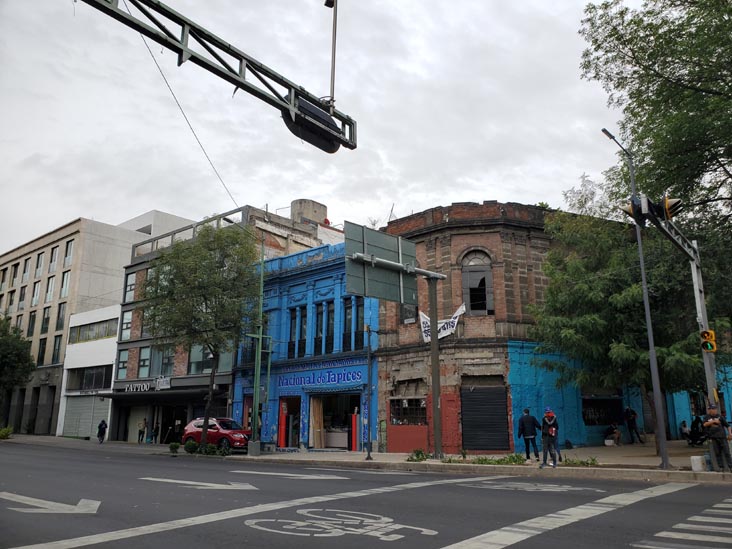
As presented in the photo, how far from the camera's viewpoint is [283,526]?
745cm

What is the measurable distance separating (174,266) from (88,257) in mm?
24814

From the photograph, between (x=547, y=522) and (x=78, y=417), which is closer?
(x=547, y=522)

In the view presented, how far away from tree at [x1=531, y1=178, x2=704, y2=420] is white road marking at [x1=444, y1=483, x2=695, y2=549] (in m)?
9.02

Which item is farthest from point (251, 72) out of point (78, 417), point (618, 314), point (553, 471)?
point (78, 417)

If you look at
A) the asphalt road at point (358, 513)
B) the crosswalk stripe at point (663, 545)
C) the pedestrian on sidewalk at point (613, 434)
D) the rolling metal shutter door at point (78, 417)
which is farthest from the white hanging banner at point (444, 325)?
the rolling metal shutter door at point (78, 417)

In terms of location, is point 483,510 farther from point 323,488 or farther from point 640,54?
point 640,54

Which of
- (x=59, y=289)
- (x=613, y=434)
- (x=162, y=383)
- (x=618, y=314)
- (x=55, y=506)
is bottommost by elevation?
(x=55, y=506)

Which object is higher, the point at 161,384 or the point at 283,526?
the point at 161,384

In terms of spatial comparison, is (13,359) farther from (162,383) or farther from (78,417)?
(162,383)

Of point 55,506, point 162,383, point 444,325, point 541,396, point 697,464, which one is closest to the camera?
point 55,506

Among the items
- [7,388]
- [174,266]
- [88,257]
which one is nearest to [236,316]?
[174,266]

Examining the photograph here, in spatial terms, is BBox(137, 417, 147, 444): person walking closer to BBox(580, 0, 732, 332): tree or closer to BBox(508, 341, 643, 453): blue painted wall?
BBox(508, 341, 643, 453): blue painted wall

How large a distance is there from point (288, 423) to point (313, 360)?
402 cm

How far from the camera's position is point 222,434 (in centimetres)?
2673
